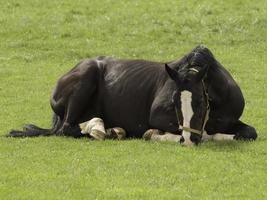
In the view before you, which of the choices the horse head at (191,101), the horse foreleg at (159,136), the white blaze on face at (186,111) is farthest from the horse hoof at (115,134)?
the white blaze on face at (186,111)

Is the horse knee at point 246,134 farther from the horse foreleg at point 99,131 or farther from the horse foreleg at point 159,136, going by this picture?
the horse foreleg at point 99,131

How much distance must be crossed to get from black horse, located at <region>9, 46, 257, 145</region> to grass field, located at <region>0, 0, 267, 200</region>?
440 mm

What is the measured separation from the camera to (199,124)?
12352 millimetres

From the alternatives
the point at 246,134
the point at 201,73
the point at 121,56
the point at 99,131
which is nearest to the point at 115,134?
the point at 99,131

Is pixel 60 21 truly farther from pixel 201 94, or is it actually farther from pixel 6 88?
pixel 201 94

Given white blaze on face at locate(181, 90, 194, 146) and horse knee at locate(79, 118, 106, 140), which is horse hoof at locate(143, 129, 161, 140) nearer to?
horse knee at locate(79, 118, 106, 140)

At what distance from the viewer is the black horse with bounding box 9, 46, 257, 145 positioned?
40.8 ft

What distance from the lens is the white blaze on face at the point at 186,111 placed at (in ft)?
40.4

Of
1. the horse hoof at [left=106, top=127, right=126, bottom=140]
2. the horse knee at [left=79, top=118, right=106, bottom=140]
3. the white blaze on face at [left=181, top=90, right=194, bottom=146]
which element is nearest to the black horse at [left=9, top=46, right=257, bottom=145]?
the white blaze on face at [left=181, top=90, right=194, bottom=146]

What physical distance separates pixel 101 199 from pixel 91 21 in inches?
744

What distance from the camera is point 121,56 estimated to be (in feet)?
78.5

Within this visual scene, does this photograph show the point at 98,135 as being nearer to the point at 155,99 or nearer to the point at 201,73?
the point at 155,99

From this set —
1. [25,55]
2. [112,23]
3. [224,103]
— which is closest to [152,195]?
[224,103]

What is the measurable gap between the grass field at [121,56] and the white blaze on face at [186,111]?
20 centimetres
